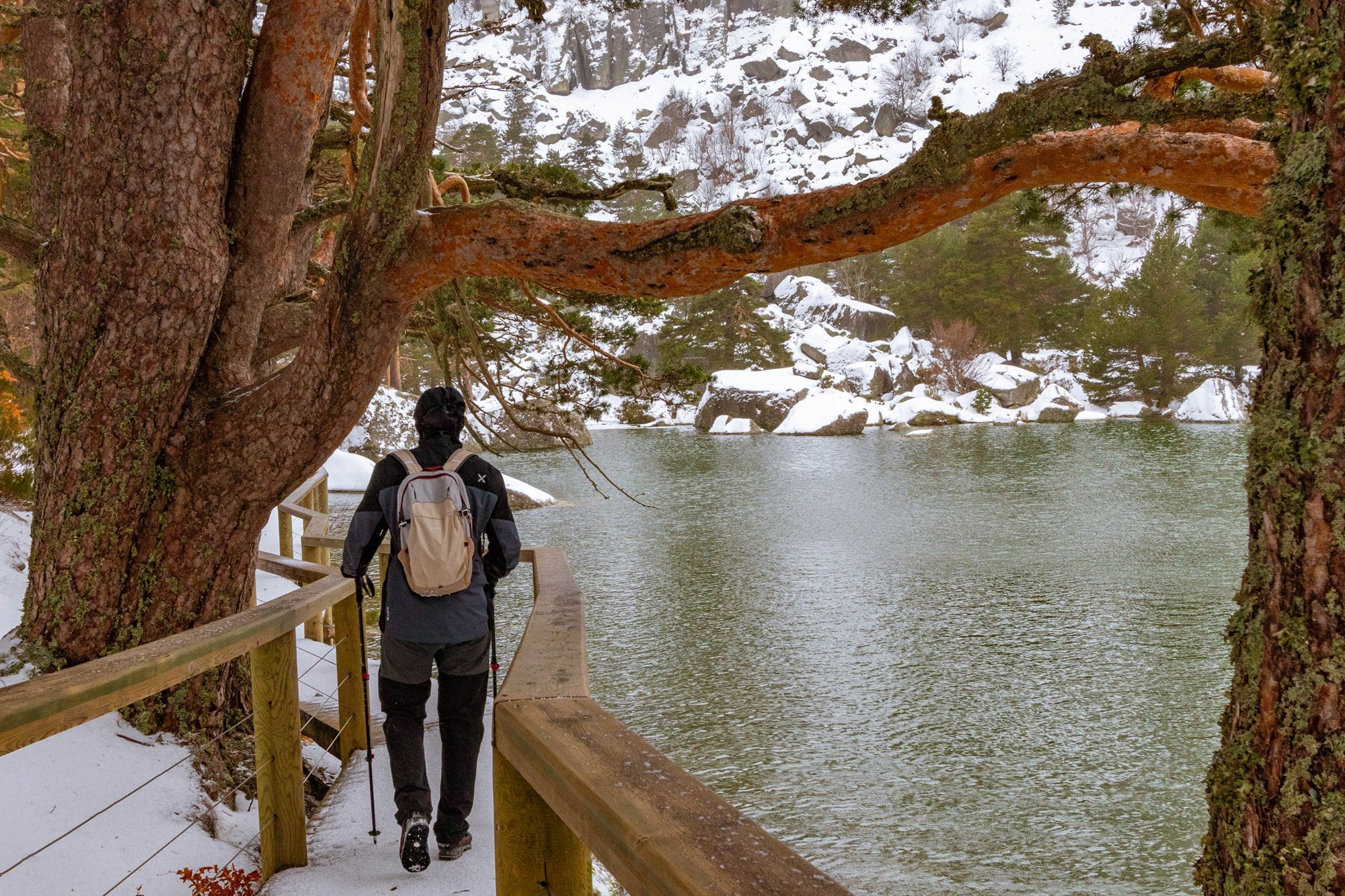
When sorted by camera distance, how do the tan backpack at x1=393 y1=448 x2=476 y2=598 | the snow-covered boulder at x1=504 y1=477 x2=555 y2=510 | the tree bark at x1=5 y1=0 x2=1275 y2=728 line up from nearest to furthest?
the tan backpack at x1=393 y1=448 x2=476 y2=598, the tree bark at x1=5 y1=0 x2=1275 y2=728, the snow-covered boulder at x1=504 y1=477 x2=555 y2=510

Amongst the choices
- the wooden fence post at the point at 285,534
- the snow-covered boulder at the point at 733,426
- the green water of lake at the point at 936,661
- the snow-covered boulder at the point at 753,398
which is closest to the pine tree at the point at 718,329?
the snow-covered boulder at the point at 753,398

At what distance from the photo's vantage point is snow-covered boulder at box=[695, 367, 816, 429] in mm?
28641

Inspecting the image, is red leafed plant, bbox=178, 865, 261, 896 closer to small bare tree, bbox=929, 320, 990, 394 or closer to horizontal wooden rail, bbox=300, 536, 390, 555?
horizontal wooden rail, bbox=300, 536, 390, 555

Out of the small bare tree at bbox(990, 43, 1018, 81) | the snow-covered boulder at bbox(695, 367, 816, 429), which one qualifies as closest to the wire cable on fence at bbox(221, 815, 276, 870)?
the snow-covered boulder at bbox(695, 367, 816, 429)

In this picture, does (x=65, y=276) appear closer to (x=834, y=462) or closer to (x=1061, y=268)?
(x=834, y=462)

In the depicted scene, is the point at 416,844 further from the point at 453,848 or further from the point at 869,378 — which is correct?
the point at 869,378

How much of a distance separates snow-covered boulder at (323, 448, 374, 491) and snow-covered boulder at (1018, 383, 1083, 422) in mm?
22468

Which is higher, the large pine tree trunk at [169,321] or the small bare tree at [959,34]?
the small bare tree at [959,34]

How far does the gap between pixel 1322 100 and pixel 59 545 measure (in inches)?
124

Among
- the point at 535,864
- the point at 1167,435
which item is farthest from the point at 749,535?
the point at 1167,435

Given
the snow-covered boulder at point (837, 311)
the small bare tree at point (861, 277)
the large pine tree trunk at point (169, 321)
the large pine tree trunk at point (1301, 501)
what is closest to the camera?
the large pine tree trunk at point (1301, 501)

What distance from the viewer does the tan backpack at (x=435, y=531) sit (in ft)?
6.87

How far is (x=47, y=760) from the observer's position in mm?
2232

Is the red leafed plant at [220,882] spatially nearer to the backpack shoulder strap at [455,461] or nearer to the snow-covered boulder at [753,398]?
the backpack shoulder strap at [455,461]
